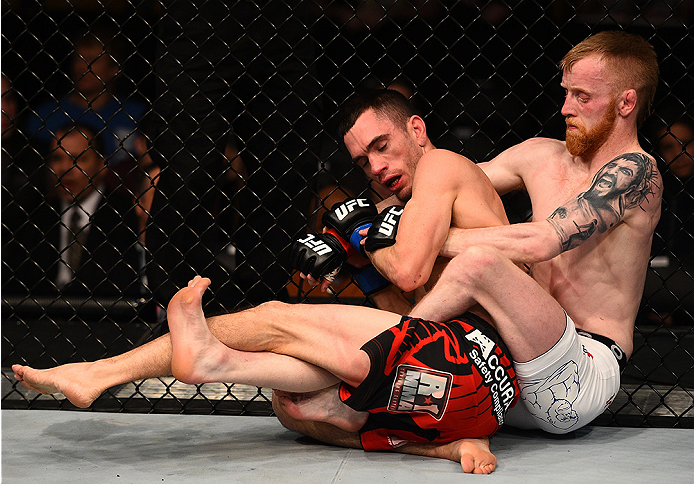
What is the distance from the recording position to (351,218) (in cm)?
176

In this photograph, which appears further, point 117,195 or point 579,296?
point 117,195

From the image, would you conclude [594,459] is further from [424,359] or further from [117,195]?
[117,195]

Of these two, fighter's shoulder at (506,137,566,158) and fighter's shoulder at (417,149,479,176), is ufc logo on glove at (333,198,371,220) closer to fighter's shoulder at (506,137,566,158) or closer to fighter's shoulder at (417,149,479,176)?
fighter's shoulder at (417,149,479,176)

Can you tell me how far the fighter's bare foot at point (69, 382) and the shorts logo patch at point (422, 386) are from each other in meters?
0.62

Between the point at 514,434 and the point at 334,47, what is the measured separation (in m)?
2.21

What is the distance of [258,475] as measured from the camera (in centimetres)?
143

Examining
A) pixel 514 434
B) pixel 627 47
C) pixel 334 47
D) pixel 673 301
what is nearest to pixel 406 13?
pixel 334 47

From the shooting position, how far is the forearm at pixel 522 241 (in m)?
1.61

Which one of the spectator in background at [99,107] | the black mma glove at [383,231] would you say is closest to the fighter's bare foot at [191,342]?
the black mma glove at [383,231]

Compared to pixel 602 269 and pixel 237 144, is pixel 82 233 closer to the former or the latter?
pixel 237 144

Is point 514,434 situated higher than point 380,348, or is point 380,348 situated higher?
point 380,348

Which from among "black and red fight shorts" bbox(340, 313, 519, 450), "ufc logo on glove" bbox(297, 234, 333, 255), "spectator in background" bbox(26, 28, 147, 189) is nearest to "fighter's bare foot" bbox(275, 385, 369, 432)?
"black and red fight shorts" bbox(340, 313, 519, 450)

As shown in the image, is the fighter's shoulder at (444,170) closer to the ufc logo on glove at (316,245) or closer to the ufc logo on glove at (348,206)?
the ufc logo on glove at (348,206)

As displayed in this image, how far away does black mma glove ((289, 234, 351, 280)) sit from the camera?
5.61 ft
